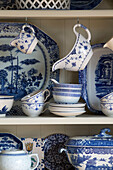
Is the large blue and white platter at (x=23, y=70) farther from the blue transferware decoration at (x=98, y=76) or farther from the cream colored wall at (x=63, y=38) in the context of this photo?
the blue transferware decoration at (x=98, y=76)

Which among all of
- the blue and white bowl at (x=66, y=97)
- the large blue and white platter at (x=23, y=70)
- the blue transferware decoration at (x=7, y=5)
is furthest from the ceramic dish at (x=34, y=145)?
the blue transferware decoration at (x=7, y=5)

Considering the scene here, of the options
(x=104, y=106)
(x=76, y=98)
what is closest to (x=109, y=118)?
(x=104, y=106)

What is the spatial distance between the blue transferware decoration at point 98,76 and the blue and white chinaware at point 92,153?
233mm

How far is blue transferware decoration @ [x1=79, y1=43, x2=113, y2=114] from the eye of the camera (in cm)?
167

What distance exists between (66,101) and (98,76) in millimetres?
284

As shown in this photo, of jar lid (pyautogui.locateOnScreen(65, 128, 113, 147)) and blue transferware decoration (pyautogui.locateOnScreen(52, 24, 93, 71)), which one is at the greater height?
blue transferware decoration (pyautogui.locateOnScreen(52, 24, 93, 71))

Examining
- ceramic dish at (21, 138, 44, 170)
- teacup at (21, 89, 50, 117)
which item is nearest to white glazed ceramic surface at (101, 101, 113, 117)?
teacup at (21, 89, 50, 117)

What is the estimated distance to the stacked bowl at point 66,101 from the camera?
4.82ft

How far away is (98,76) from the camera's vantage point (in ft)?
5.51

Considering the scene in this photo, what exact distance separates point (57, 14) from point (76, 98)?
0.38 m

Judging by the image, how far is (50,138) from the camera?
1704 millimetres

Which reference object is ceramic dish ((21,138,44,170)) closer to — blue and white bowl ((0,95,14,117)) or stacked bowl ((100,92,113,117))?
blue and white bowl ((0,95,14,117))

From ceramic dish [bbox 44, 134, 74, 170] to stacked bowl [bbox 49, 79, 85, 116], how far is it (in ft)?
0.88

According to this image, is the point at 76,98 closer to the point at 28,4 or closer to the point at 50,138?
the point at 50,138
